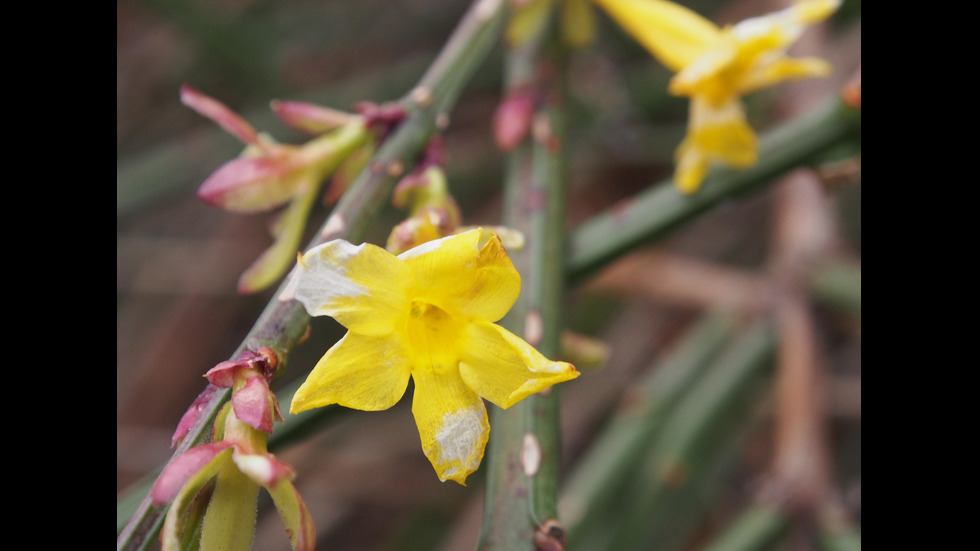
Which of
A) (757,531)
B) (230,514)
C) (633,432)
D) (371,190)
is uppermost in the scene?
(371,190)

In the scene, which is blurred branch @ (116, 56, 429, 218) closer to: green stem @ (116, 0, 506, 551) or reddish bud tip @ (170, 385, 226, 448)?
green stem @ (116, 0, 506, 551)

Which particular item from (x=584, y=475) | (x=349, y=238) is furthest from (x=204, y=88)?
(x=349, y=238)

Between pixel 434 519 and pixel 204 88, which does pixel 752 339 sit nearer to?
pixel 434 519

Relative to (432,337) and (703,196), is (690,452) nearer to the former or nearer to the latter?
(703,196)

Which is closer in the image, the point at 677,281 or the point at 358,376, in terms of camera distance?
the point at 358,376

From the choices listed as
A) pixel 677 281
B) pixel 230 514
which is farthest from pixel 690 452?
pixel 230 514
